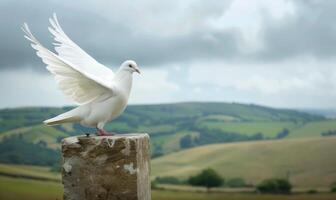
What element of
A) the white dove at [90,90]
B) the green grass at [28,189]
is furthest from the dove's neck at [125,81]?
the green grass at [28,189]

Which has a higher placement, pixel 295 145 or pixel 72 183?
pixel 295 145

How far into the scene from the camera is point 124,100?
37.2ft

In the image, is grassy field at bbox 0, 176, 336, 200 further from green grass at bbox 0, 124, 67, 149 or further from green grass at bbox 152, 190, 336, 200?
green grass at bbox 0, 124, 67, 149

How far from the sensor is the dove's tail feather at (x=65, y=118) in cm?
1123

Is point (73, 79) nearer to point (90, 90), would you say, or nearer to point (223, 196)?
point (90, 90)

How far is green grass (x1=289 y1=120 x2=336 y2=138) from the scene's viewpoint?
118806 millimetres

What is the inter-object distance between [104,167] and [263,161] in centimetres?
8008

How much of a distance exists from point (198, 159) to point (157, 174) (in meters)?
12.9

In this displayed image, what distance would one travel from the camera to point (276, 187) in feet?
214

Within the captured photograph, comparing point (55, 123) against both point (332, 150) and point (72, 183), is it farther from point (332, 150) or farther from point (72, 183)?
point (332, 150)

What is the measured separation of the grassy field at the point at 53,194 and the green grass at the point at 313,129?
5608cm

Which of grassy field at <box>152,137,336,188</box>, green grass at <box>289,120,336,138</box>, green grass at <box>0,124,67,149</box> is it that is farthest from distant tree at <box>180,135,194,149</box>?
green grass at <box>0,124,67,149</box>

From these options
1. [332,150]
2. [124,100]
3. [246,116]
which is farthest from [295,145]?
[124,100]

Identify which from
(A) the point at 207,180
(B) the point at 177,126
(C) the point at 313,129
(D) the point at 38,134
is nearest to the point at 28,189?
(A) the point at 207,180
